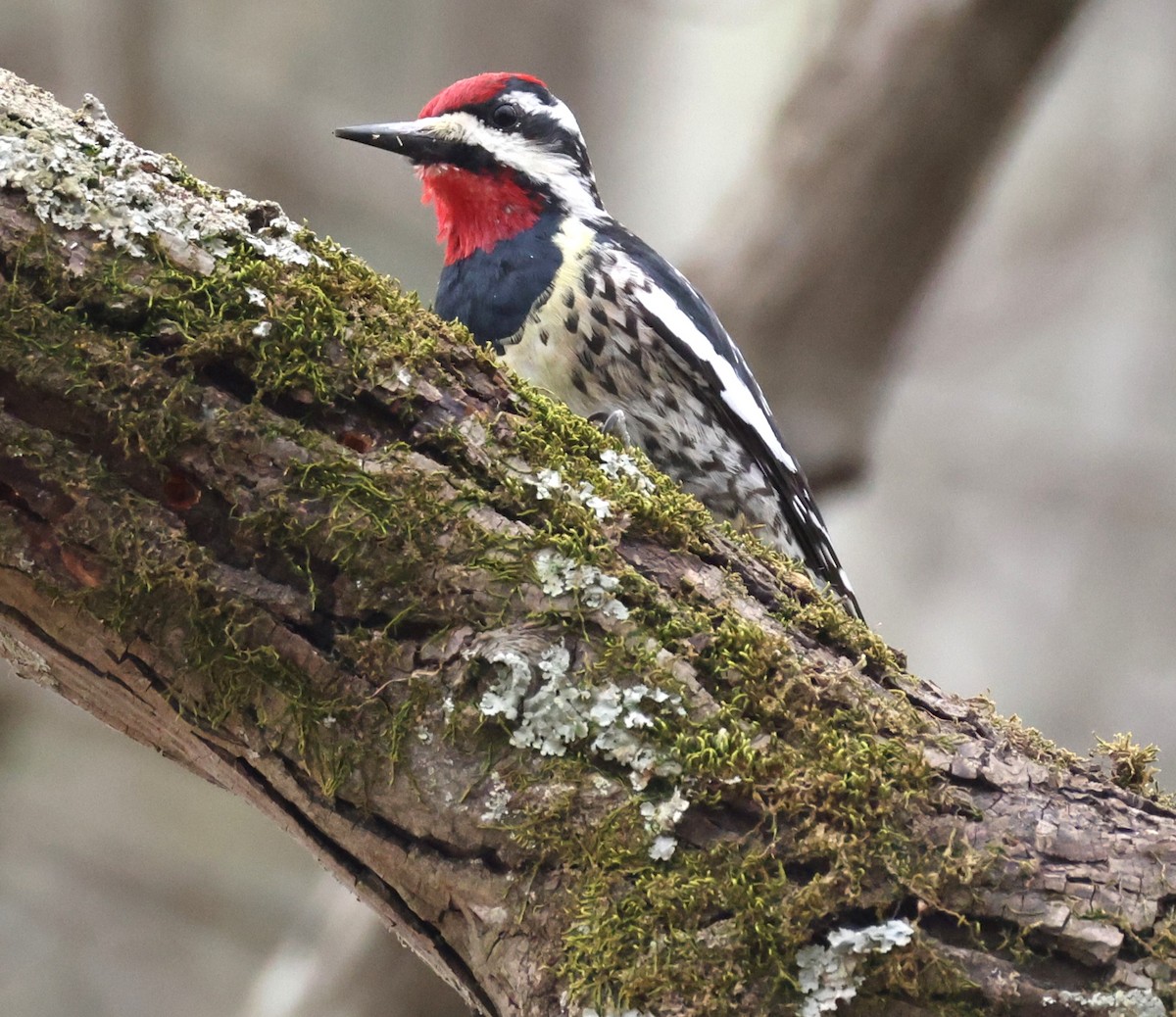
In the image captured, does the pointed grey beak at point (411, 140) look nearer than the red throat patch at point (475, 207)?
Yes

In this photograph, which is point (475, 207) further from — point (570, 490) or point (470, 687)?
point (470, 687)

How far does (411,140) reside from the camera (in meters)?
2.36

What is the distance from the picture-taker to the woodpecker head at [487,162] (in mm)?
2418

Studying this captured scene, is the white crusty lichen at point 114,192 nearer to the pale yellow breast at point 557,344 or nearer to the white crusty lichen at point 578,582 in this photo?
the white crusty lichen at point 578,582

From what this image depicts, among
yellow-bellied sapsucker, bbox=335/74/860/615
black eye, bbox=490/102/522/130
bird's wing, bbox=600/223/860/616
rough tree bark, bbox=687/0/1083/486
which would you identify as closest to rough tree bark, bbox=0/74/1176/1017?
yellow-bellied sapsucker, bbox=335/74/860/615

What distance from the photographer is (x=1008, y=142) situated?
129 inches

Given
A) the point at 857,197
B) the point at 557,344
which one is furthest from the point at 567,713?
the point at 857,197

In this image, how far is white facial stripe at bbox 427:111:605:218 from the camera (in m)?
2.45

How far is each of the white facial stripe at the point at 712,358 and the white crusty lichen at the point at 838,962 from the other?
1273 millimetres

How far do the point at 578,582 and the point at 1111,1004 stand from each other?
599mm

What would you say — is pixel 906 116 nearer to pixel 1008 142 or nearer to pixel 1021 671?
pixel 1008 142

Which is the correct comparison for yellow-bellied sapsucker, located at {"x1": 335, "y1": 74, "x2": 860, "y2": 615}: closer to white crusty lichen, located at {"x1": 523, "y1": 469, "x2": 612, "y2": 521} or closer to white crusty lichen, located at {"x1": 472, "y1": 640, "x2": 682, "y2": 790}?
white crusty lichen, located at {"x1": 523, "y1": 469, "x2": 612, "y2": 521}

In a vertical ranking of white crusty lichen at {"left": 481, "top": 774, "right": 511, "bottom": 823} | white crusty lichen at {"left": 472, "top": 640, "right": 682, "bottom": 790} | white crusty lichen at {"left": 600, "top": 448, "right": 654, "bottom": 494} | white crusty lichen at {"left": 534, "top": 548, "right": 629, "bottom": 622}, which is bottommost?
white crusty lichen at {"left": 481, "top": 774, "right": 511, "bottom": 823}

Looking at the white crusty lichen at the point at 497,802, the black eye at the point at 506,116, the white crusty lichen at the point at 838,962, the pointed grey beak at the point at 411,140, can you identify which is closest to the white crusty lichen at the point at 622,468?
the white crusty lichen at the point at 497,802
